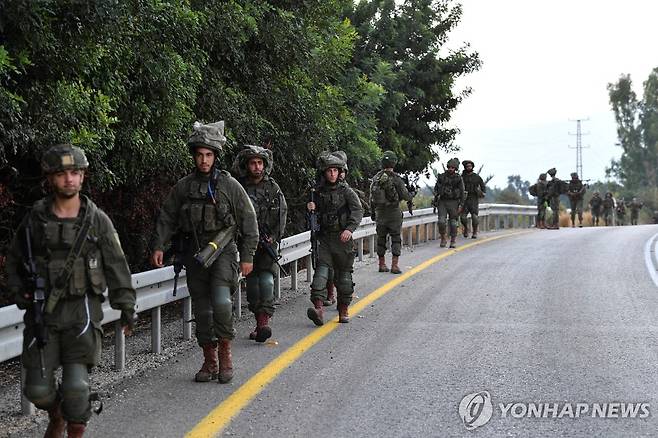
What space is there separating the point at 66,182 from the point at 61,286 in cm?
57

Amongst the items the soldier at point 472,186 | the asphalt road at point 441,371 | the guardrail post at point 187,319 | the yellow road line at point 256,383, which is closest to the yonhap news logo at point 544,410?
the asphalt road at point 441,371

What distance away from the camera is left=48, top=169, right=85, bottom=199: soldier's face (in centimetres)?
496

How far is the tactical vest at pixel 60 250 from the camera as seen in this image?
5.02 meters

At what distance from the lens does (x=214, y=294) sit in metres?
7.09

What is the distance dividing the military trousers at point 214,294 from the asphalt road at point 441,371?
40 centimetres

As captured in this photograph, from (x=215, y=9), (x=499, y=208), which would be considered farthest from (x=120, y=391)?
(x=499, y=208)

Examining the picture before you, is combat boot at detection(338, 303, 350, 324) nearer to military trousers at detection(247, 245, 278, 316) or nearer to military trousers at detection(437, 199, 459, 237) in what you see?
military trousers at detection(247, 245, 278, 316)

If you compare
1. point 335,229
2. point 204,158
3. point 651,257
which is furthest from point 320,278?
point 651,257

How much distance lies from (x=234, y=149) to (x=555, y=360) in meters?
6.76

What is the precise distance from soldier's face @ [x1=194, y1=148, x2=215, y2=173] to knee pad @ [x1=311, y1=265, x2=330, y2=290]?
294 cm

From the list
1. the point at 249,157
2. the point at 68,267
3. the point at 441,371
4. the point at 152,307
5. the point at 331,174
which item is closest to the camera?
the point at 68,267

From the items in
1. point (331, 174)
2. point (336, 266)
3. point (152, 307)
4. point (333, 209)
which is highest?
point (331, 174)

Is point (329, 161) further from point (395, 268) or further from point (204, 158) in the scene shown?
point (395, 268)

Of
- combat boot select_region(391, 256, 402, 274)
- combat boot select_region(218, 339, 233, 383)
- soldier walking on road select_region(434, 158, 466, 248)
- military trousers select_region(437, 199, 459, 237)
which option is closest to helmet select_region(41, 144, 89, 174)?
combat boot select_region(218, 339, 233, 383)
